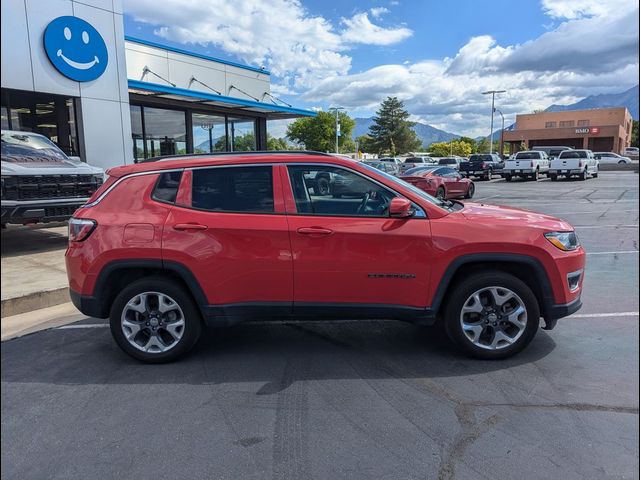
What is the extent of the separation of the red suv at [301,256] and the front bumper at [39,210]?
15.5 feet

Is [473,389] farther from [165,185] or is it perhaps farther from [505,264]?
[165,185]

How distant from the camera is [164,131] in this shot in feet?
60.7

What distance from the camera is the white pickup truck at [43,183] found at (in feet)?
26.2

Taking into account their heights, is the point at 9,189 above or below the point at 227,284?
above

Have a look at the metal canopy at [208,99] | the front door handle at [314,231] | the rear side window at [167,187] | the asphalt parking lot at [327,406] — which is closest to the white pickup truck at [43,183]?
the asphalt parking lot at [327,406]

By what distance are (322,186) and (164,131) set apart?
1595cm

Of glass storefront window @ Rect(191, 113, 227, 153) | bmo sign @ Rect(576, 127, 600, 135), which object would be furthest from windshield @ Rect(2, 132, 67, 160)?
bmo sign @ Rect(576, 127, 600, 135)

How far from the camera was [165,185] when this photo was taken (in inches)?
167

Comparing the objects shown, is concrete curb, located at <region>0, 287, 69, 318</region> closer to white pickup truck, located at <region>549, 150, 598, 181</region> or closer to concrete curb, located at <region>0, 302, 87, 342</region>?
concrete curb, located at <region>0, 302, 87, 342</region>

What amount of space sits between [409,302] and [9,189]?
695 centimetres

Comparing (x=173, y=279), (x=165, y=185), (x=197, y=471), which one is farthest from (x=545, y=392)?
(x=165, y=185)

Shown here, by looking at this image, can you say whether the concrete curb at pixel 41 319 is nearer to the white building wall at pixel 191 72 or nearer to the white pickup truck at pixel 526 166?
the white building wall at pixel 191 72

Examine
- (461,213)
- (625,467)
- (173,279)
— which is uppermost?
(461,213)

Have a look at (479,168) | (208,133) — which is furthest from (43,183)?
(479,168)
